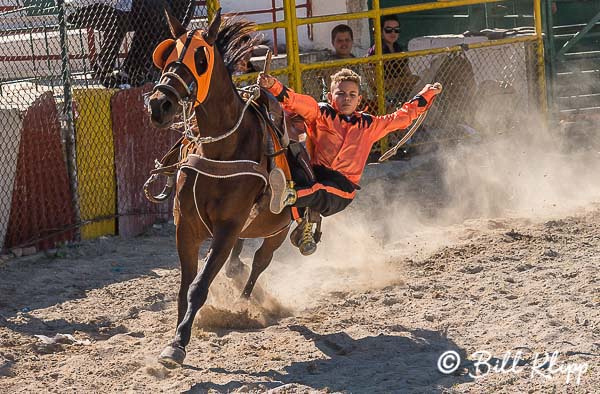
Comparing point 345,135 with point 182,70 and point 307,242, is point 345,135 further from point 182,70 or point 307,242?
point 182,70

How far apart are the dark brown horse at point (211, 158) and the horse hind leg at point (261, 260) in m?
0.77

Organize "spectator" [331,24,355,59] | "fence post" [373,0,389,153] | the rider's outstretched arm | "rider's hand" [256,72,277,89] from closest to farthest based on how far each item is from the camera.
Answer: "rider's hand" [256,72,277,89]
the rider's outstretched arm
"fence post" [373,0,389,153]
"spectator" [331,24,355,59]

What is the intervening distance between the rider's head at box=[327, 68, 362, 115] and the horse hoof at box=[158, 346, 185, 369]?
7.01 ft

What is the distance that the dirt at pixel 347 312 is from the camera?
556 cm

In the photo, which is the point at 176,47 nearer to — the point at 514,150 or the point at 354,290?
the point at 354,290

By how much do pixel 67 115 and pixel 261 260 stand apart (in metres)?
3.00

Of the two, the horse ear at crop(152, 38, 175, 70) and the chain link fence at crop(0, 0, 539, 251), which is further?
the chain link fence at crop(0, 0, 539, 251)

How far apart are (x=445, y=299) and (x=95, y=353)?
2.42 meters

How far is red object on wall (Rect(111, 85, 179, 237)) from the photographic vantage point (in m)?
9.94

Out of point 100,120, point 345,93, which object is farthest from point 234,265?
point 100,120

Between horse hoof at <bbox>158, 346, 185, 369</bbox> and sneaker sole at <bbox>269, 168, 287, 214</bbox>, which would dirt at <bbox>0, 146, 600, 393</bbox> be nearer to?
horse hoof at <bbox>158, 346, 185, 369</bbox>

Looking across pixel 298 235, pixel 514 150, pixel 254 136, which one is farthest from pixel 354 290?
pixel 514 150

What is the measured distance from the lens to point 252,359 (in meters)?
5.96

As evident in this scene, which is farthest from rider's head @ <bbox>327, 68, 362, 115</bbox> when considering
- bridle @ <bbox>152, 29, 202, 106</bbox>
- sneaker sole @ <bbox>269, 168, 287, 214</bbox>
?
bridle @ <bbox>152, 29, 202, 106</bbox>
